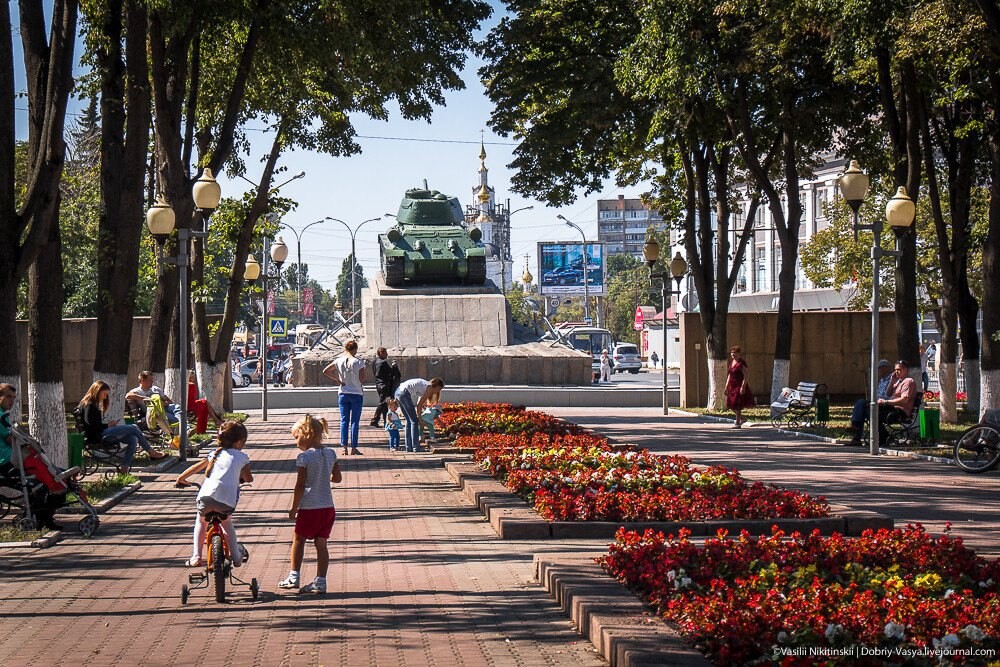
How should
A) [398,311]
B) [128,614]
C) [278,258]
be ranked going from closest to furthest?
[128,614] < [278,258] < [398,311]

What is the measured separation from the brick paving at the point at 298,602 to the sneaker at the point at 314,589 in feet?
0.25

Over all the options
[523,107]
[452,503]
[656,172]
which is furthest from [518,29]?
[452,503]

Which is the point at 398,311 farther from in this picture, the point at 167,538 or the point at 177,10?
the point at 167,538

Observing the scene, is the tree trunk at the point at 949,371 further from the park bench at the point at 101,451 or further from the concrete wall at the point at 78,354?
the concrete wall at the point at 78,354

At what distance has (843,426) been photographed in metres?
26.4

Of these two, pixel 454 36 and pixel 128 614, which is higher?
pixel 454 36

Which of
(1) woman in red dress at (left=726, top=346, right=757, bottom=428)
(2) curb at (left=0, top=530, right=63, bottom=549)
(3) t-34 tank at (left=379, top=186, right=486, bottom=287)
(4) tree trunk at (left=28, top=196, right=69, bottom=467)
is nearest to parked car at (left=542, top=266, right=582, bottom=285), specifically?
(3) t-34 tank at (left=379, top=186, right=486, bottom=287)

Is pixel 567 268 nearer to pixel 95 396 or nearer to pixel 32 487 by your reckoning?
pixel 95 396

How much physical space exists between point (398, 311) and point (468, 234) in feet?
15.1

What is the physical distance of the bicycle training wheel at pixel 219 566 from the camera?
8945mm

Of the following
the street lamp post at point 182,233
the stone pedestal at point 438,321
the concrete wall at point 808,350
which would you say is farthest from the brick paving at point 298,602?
the stone pedestal at point 438,321

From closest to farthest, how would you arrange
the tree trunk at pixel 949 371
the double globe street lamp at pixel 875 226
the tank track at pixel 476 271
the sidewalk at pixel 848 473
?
1. the sidewalk at pixel 848 473
2. the double globe street lamp at pixel 875 226
3. the tree trunk at pixel 949 371
4. the tank track at pixel 476 271

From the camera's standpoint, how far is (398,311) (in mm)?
40312

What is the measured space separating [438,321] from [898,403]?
20.5m
